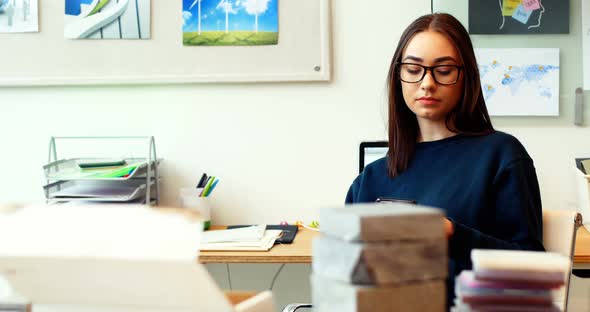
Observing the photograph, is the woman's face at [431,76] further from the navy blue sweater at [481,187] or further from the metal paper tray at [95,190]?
the metal paper tray at [95,190]

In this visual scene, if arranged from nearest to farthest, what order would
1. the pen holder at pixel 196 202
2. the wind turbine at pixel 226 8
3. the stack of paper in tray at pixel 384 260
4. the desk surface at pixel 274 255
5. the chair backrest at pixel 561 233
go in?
the stack of paper in tray at pixel 384 260 < the chair backrest at pixel 561 233 < the desk surface at pixel 274 255 < the pen holder at pixel 196 202 < the wind turbine at pixel 226 8

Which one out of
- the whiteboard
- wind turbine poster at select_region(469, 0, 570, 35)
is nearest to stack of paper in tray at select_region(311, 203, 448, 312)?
the whiteboard

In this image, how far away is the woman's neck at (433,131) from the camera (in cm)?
138

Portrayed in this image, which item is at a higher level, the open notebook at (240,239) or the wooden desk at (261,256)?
the open notebook at (240,239)

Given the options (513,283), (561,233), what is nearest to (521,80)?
(561,233)

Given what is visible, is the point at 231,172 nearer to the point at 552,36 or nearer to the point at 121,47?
the point at 121,47

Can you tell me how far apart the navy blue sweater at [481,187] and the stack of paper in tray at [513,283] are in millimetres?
479

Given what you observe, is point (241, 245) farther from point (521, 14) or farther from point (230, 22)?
point (521, 14)

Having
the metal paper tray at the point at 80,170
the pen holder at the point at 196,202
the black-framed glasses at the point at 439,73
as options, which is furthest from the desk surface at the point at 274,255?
the black-framed glasses at the point at 439,73

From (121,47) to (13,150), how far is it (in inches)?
23.4

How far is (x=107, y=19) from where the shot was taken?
2.34 m

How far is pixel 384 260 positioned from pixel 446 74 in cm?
73

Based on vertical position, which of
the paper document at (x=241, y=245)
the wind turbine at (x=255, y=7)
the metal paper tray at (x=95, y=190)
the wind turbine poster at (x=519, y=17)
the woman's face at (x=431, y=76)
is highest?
the wind turbine at (x=255, y=7)

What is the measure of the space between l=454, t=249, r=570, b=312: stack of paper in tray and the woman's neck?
748 millimetres
